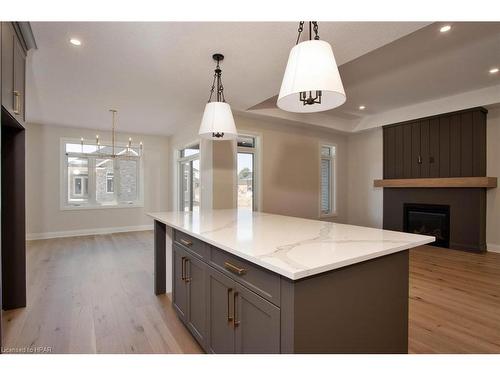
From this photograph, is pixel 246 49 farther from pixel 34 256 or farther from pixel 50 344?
pixel 34 256

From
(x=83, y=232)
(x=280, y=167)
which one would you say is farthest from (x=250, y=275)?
(x=83, y=232)

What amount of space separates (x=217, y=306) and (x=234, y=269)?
371 millimetres

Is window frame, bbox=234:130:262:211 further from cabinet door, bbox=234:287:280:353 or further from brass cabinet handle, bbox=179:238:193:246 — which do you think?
cabinet door, bbox=234:287:280:353

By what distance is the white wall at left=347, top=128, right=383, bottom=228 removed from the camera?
618 cm

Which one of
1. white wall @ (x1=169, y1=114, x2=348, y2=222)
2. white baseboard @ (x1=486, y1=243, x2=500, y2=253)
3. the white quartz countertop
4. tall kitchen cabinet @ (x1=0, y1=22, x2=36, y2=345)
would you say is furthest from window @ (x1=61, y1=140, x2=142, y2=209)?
white baseboard @ (x1=486, y1=243, x2=500, y2=253)

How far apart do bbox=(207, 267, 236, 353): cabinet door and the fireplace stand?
4.97m

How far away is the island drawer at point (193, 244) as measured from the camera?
1.78 m

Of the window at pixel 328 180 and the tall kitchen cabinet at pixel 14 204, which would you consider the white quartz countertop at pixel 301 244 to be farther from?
the window at pixel 328 180

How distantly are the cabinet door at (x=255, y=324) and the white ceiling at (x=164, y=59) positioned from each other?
6.75ft

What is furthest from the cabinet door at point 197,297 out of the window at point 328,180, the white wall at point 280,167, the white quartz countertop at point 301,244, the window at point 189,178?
the window at point 328,180

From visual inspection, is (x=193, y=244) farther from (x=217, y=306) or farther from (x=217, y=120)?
(x=217, y=120)

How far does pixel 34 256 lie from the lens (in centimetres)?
434

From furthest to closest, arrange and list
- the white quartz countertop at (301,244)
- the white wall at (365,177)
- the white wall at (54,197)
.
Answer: the white wall at (365,177)
the white wall at (54,197)
the white quartz countertop at (301,244)

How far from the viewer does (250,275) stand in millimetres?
1327
